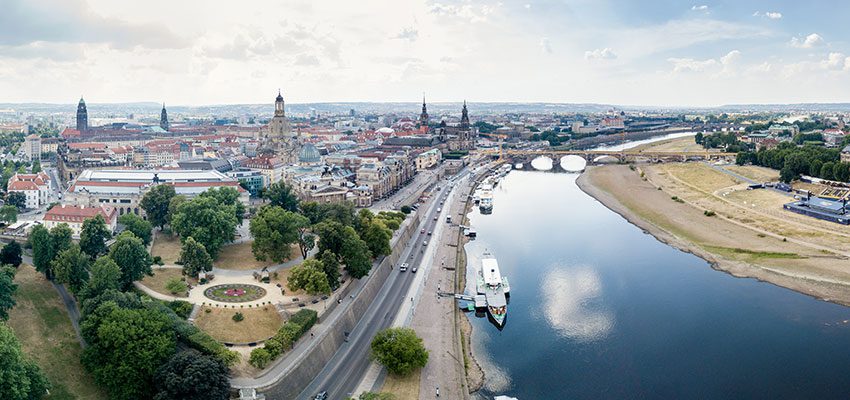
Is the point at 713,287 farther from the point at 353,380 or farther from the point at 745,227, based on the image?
the point at 353,380

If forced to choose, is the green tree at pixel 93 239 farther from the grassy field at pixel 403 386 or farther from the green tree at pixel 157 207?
the grassy field at pixel 403 386

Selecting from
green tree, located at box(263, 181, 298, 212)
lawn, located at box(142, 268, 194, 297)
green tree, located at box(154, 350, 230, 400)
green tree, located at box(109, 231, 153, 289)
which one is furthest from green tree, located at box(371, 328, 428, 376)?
green tree, located at box(263, 181, 298, 212)

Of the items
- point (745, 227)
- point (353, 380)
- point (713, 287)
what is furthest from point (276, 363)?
point (745, 227)

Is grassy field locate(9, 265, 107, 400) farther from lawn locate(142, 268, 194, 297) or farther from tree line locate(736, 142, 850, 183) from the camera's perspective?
tree line locate(736, 142, 850, 183)

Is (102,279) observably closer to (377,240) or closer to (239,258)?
(239,258)

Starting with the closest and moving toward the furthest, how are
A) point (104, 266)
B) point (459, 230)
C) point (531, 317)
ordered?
point (104, 266)
point (531, 317)
point (459, 230)

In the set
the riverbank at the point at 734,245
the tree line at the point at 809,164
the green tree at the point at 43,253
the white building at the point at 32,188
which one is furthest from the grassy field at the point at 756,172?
the white building at the point at 32,188
